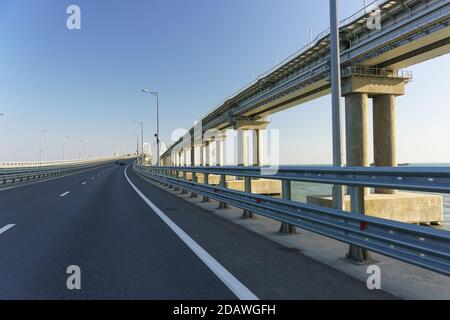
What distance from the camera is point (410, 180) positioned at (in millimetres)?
3865

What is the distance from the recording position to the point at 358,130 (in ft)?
78.5

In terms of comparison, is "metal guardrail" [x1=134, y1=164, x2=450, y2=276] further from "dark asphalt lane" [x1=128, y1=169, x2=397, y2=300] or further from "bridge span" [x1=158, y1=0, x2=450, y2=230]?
"bridge span" [x1=158, y1=0, x2=450, y2=230]

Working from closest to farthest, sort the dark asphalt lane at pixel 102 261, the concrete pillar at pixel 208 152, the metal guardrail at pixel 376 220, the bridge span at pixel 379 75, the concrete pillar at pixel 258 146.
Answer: the metal guardrail at pixel 376 220 < the dark asphalt lane at pixel 102 261 < the bridge span at pixel 379 75 < the concrete pillar at pixel 258 146 < the concrete pillar at pixel 208 152

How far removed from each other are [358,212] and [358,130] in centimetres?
2062

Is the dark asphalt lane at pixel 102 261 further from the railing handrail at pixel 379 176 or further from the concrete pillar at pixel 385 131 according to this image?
the concrete pillar at pixel 385 131

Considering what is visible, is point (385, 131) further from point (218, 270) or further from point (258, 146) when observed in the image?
point (258, 146)

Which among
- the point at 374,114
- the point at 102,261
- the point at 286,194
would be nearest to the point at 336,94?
the point at 286,194

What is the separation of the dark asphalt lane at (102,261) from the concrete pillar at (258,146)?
1651 inches

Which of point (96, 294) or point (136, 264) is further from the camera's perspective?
point (136, 264)

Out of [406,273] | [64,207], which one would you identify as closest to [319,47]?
[64,207]

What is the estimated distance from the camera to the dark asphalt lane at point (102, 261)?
158 inches

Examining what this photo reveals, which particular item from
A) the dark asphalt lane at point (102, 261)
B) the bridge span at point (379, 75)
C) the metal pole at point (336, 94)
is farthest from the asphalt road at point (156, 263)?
the bridge span at point (379, 75)
